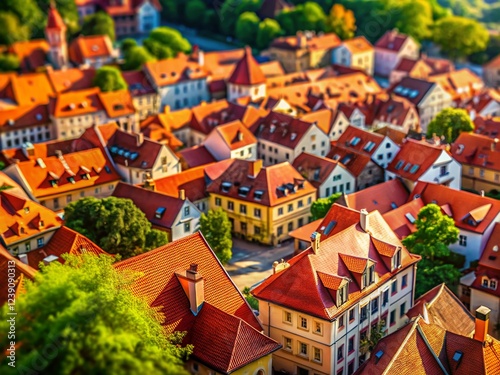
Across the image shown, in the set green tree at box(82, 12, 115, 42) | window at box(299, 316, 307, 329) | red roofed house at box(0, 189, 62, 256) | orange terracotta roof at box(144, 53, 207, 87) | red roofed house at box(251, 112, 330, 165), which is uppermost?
window at box(299, 316, 307, 329)

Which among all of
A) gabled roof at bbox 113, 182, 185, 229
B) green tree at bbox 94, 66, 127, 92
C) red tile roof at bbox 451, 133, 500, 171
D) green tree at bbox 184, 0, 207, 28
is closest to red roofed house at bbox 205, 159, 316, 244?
gabled roof at bbox 113, 182, 185, 229

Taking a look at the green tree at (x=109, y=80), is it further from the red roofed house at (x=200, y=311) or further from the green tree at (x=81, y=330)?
the green tree at (x=81, y=330)

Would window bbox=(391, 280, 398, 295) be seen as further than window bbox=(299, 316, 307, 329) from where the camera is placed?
Yes

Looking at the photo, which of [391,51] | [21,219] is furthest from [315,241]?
[391,51]

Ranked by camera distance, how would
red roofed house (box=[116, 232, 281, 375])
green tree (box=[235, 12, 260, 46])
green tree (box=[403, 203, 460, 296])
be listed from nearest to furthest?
red roofed house (box=[116, 232, 281, 375]), green tree (box=[403, 203, 460, 296]), green tree (box=[235, 12, 260, 46])

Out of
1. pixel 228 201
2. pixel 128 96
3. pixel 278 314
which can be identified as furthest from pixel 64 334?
pixel 128 96

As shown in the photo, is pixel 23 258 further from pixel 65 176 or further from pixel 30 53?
pixel 30 53

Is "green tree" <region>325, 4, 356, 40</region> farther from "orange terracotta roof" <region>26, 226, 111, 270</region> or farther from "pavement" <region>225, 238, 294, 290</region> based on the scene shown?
"orange terracotta roof" <region>26, 226, 111, 270</region>

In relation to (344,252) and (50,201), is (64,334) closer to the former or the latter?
(344,252)
